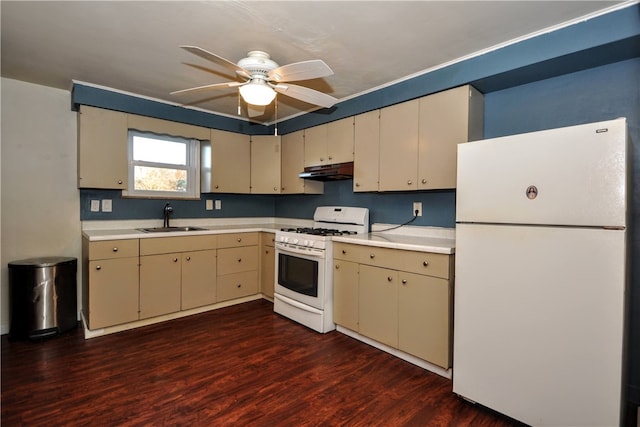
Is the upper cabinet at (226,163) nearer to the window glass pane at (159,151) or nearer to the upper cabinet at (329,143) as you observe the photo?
the window glass pane at (159,151)

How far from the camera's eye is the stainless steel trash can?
8.87 feet

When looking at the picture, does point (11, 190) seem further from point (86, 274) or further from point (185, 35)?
point (185, 35)

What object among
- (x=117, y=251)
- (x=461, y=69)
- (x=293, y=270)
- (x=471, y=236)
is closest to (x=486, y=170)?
(x=471, y=236)

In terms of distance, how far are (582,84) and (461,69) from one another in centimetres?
79

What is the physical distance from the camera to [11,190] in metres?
2.90

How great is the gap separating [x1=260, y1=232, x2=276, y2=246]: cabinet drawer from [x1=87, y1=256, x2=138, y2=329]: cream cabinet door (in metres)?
1.42


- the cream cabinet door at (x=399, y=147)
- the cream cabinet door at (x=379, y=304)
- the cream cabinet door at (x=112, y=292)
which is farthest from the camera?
the cream cabinet door at (x=112, y=292)

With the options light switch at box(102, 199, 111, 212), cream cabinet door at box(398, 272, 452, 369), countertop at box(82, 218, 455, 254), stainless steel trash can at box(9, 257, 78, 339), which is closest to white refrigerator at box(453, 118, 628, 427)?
cream cabinet door at box(398, 272, 452, 369)

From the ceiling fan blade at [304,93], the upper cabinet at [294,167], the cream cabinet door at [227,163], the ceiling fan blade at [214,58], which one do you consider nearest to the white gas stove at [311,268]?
the upper cabinet at [294,167]

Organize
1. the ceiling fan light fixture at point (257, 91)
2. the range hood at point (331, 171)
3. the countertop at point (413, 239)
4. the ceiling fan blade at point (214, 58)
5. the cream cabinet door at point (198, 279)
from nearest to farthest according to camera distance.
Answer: the ceiling fan blade at point (214, 58) < the ceiling fan light fixture at point (257, 91) < the countertop at point (413, 239) < the range hood at point (331, 171) < the cream cabinet door at point (198, 279)

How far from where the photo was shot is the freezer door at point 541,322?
1.48 meters

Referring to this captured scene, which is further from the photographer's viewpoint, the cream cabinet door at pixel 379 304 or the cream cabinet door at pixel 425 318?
the cream cabinet door at pixel 379 304

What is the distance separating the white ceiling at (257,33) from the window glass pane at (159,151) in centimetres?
90

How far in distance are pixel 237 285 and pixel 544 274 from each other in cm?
311
